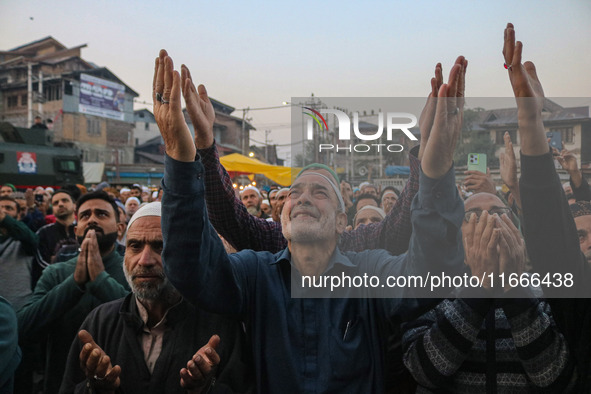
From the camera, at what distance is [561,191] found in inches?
60.7

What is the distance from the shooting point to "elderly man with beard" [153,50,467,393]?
1.51 m

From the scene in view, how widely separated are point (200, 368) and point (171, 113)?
90 cm

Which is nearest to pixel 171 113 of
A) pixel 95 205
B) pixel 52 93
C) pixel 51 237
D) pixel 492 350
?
pixel 492 350

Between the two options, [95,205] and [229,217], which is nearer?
[229,217]

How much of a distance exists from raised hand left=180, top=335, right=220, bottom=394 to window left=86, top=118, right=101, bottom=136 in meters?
38.4

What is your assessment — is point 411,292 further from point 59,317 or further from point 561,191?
point 59,317

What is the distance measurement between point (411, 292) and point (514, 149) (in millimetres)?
639

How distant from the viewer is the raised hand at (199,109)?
6.07 ft

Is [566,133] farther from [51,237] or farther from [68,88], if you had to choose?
[68,88]

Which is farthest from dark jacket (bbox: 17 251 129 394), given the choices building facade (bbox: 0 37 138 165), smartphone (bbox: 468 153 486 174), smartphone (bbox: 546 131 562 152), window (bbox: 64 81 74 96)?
window (bbox: 64 81 74 96)

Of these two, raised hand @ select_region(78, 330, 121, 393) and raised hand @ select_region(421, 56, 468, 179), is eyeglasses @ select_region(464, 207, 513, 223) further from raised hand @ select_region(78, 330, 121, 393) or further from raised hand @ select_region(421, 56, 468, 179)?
raised hand @ select_region(78, 330, 121, 393)

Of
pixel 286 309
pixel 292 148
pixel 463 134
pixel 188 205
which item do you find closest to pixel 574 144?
pixel 463 134

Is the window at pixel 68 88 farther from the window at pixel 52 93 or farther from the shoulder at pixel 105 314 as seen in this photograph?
the shoulder at pixel 105 314

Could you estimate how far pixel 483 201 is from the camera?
64.5 inches
